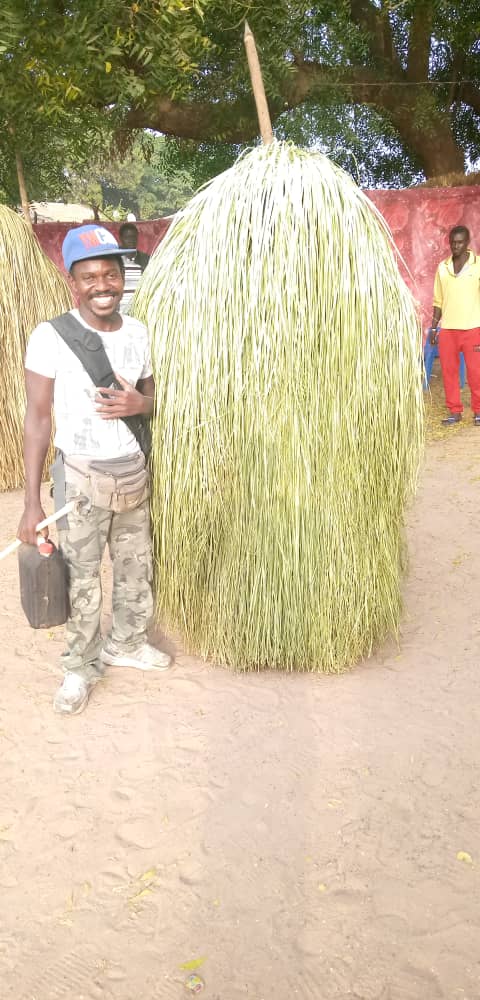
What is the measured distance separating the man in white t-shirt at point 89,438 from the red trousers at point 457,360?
471cm

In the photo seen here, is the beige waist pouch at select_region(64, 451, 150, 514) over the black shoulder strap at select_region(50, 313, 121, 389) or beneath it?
beneath

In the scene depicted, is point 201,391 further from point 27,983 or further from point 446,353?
point 446,353

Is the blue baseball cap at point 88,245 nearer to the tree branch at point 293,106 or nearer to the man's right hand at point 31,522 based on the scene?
the man's right hand at point 31,522

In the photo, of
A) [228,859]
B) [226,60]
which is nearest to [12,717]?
[228,859]

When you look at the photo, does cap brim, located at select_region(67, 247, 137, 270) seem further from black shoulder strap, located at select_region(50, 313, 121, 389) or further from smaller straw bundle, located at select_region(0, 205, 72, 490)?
smaller straw bundle, located at select_region(0, 205, 72, 490)

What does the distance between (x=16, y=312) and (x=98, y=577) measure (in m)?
3.41

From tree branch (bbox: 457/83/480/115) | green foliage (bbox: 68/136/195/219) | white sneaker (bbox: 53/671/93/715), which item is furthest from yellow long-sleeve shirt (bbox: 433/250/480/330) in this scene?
green foliage (bbox: 68/136/195/219)

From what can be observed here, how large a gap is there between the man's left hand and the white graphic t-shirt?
41 mm

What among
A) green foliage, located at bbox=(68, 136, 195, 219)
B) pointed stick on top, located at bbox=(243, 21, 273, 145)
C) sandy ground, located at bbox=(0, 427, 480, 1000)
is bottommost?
sandy ground, located at bbox=(0, 427, 480, 1000)

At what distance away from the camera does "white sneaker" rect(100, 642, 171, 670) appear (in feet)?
10.5

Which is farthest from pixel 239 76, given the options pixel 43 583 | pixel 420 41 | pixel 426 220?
pixel 43 583

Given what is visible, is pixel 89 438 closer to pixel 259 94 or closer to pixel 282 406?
pixel 282 406

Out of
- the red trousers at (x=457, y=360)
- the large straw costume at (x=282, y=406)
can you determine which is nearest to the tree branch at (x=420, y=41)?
the red trousers at (x=457, y=360)

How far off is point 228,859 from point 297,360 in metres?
1.57
